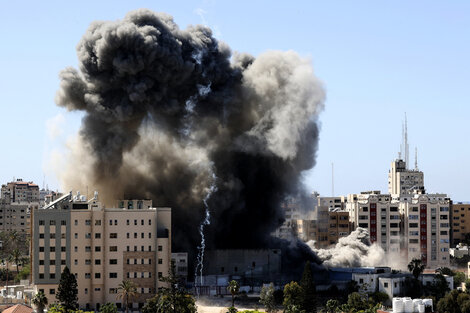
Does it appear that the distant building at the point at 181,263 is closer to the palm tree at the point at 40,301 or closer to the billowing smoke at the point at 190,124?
the billowing smoke at the point at 190,124

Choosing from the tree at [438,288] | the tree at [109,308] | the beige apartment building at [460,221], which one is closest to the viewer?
the tree at [109,308]

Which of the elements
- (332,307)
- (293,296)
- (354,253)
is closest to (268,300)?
(293,296)

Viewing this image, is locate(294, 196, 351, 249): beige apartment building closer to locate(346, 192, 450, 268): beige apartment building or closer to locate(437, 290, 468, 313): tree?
locate(346, 192, 450, 268): beige apartment building

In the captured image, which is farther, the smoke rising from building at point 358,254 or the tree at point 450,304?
the smoke rising from building at point 358,254

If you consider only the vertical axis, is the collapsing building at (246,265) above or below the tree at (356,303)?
above

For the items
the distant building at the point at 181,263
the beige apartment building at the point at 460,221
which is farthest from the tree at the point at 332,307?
the beige apartment building at the point at 460,221

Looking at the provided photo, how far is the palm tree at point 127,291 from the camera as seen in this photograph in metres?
81.1

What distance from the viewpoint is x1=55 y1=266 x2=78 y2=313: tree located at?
259ft

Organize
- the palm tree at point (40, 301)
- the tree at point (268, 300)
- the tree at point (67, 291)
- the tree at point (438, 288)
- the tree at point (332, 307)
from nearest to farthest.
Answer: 1. the tree at point (67, 291)
2. the palm tree at point (40, 301)
3. the tree at point (332, 307)
4. the tree at point (268, 300)
5. the tree at point (438, 288)

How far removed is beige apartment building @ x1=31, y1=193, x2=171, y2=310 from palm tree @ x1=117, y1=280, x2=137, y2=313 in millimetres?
881

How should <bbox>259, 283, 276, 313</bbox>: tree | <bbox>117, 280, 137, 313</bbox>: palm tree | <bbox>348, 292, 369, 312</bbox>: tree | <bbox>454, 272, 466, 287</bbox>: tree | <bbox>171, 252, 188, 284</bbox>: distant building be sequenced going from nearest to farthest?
<bbox>348, 292, 369, 312</bbox>: tree
<bbox>117, 280, 137, 313</bbox>: palm tree
<bbox>259, 283, 276, 313</bbox>: tree
<bbox>171, 252, 188, 284</bbox>: distant building
<bbox>454, 272, 466, 287</bbox>: tree

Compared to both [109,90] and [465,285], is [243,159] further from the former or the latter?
[465,285]

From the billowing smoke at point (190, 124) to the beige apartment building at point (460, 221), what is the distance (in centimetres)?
4205

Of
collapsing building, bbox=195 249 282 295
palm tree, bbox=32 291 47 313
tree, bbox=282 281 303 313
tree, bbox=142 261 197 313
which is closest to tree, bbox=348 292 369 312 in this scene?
tree, bbox=282 281 303 313
